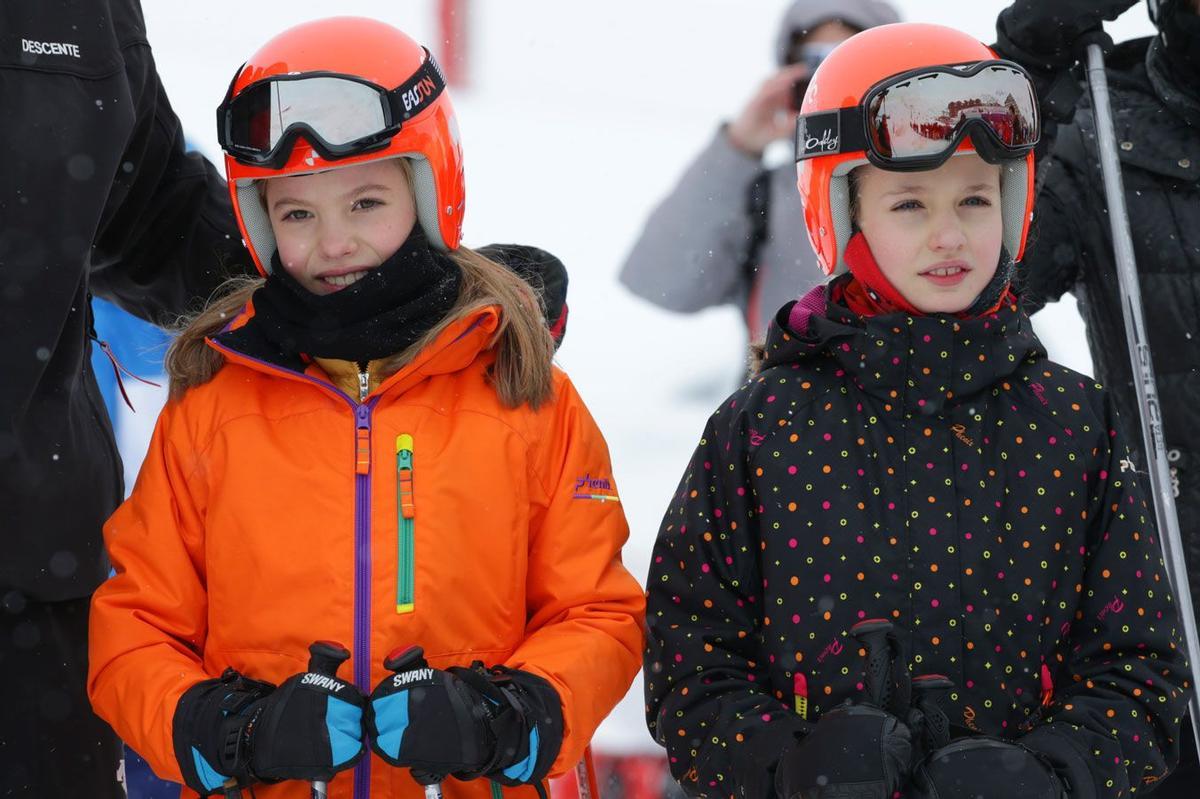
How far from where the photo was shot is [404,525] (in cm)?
268

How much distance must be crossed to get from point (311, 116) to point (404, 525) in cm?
87

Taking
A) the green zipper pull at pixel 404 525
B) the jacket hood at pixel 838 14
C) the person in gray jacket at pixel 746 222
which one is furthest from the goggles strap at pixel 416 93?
the jacket hood at pixel 838 14

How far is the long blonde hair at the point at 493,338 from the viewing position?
9.34 feet

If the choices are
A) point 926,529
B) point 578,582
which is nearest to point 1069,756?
point 926,529

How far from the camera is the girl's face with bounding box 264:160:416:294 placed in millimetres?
2895

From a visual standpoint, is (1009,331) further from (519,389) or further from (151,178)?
(151,178)

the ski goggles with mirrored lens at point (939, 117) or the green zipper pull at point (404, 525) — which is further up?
the ski goggles with mirrored lens at point (939, 117)

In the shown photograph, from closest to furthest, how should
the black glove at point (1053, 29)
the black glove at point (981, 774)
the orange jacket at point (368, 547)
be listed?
the black glove at point (981, 774)
the orange jacket at point (368, 547)
the black glove at point (1053, 29)

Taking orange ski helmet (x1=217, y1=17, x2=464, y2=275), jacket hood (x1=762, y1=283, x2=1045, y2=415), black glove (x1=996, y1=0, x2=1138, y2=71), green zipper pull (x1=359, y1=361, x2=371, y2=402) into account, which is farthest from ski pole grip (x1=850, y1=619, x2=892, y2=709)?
black glove (x1=996, y1=0, x2=1138, y2=71)

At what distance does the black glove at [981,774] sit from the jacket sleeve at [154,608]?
131 cm

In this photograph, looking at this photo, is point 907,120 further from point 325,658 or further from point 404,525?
point 325,658

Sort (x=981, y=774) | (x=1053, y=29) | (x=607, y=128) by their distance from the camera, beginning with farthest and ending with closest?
1. (x=607, y=128)
2. (x=1053, y=29)
3. (x=981, y=774)

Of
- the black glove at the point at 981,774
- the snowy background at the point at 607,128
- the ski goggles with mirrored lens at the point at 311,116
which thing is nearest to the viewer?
the black glove at the point at 981,774

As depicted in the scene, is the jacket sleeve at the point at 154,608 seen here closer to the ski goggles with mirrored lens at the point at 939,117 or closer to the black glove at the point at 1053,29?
the ski goggles with mirrored lens at the point at 939,117
